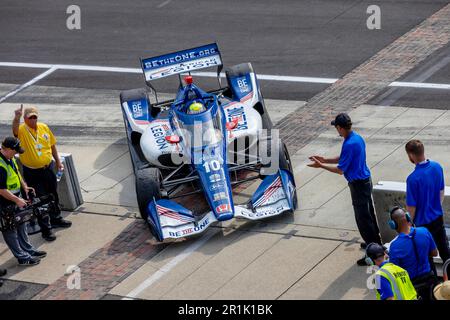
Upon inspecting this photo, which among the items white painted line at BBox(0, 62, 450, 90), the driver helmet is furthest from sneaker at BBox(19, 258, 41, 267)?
white painted line at BBox(0, 62, 450, 90)

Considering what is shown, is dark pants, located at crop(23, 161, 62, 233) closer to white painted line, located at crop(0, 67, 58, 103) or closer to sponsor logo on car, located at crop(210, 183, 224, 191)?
sponsor logo on car, located at crop(210, 183, 224, 191)

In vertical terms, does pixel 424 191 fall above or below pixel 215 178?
above

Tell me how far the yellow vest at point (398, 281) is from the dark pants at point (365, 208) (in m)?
2.52

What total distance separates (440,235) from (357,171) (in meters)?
1.33

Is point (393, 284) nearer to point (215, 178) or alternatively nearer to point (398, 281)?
point (398, 281)

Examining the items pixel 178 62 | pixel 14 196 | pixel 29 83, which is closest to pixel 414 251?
pixel 14 196

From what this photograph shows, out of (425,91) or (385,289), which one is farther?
(425,91)

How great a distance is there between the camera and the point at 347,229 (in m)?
13.6

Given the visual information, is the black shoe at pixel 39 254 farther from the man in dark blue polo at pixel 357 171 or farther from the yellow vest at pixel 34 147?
the man in dark blue polo at pixel 357 171

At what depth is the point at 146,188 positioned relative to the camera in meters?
14.1

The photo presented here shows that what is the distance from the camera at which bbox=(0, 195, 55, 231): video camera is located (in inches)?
524

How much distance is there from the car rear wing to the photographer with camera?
335 centimetres

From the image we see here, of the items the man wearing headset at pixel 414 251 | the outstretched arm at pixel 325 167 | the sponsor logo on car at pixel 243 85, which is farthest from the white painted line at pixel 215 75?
the man wearing headset at pixel 414 251

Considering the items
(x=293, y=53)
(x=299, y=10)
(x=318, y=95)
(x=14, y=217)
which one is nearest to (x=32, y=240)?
(x=14, y=217)
